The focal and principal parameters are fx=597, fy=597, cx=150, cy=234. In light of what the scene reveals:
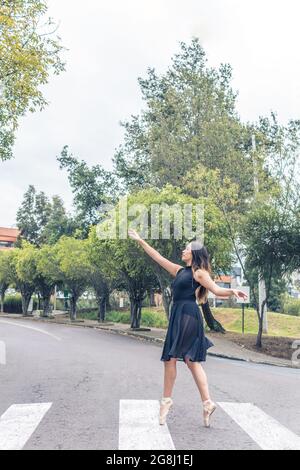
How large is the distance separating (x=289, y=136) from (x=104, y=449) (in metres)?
17.6

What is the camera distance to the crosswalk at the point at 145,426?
5.47 meters

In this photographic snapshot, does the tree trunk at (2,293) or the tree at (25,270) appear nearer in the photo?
the tree at (25,270)

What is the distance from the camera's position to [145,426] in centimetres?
619

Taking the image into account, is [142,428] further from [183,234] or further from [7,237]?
[7,237]

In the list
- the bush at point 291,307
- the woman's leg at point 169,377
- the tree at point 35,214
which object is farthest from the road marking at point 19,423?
the tree at point 35,214

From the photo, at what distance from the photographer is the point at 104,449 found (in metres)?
5.23

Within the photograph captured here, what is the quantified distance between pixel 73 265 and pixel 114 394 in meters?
32.7

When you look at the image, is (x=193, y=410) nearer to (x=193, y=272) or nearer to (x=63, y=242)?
(x=193, y=272)

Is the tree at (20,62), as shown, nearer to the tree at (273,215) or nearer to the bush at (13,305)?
the tree at (273,215)

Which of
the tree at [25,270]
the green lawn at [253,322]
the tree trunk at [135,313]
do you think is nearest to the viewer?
the tree trunk at [135,313]

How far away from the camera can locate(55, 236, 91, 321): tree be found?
40562 mm

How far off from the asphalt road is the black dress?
2.62 feet

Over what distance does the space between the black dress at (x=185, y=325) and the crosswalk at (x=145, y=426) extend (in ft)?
2.66
